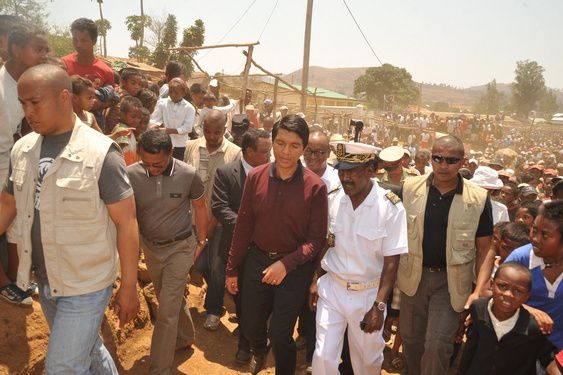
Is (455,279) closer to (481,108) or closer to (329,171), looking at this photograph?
(329,171)

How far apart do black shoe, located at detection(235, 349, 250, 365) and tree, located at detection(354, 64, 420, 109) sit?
5891 centimetres

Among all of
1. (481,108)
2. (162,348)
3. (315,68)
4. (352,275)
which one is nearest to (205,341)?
(162,348)

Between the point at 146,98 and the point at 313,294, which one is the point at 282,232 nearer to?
the point at 313,294

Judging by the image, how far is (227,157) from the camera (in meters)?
5.00

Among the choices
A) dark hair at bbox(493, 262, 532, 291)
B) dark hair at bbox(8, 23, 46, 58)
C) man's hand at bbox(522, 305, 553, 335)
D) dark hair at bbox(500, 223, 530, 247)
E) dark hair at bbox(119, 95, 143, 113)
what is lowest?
man's hand at bbox(522, 305, 553, 335)

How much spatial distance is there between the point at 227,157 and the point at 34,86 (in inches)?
111

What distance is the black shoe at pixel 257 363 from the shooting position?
12.7 feet

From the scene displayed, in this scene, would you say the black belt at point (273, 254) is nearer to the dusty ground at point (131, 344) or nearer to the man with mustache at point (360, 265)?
the man with mustache at point (360, 265)

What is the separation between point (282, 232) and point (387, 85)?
200 ft

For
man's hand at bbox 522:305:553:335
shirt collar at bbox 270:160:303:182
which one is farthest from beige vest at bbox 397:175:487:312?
shirt collar at bbox 270:160:303:182

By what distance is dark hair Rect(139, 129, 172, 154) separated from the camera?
344 centimetres

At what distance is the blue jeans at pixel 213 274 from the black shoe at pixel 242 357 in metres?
0.71

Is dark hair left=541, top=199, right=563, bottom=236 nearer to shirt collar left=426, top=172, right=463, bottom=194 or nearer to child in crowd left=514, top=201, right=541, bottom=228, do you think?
shirt collar left=426, top=172, right=463, bottom=194

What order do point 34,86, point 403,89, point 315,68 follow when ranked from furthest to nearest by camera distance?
point 315,68
point 403,89
point 34,86
